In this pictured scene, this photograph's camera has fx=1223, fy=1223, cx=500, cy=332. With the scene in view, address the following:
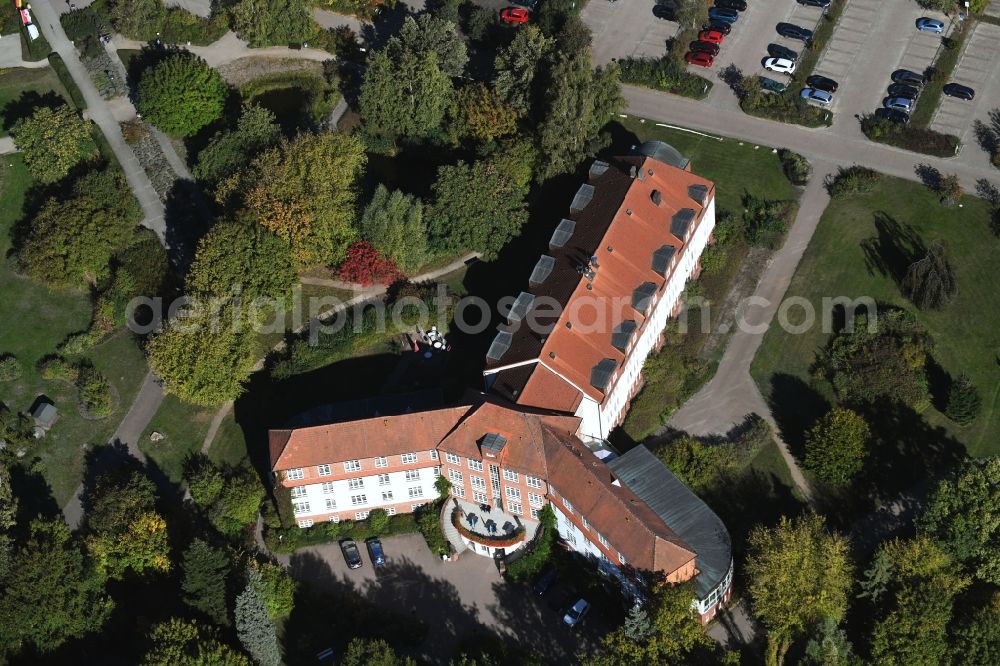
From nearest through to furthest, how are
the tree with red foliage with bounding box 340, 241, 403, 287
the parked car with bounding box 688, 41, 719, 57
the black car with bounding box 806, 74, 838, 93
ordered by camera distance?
the tree with red foliage with bounding box 340, 241, 403, 287, the black car with bounding box 806, 74, 838, 93, the parked car with bounding box 688, 41, 719, 57

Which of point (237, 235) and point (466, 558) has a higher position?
point (237, 235)

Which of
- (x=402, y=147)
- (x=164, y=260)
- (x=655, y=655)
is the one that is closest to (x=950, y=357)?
(x=655, y=655)

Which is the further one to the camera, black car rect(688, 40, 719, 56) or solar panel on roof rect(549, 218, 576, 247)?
black car rect(688, 40, 719, 56)

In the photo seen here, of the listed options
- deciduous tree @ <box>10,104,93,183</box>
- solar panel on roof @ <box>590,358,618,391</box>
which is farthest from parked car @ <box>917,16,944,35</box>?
deciduous tree @ <box>10,104,93,183</box>

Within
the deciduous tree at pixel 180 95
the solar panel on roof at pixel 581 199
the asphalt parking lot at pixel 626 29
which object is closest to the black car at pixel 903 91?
the asphalt parking lot at pixel 626 29

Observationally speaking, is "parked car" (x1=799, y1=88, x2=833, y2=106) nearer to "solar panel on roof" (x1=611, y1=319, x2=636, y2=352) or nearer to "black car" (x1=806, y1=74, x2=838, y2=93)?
"black car" (x1=806, y1=74, x2=838, y2=93)

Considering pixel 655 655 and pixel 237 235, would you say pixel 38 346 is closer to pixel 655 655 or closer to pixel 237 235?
pixel 237 235
